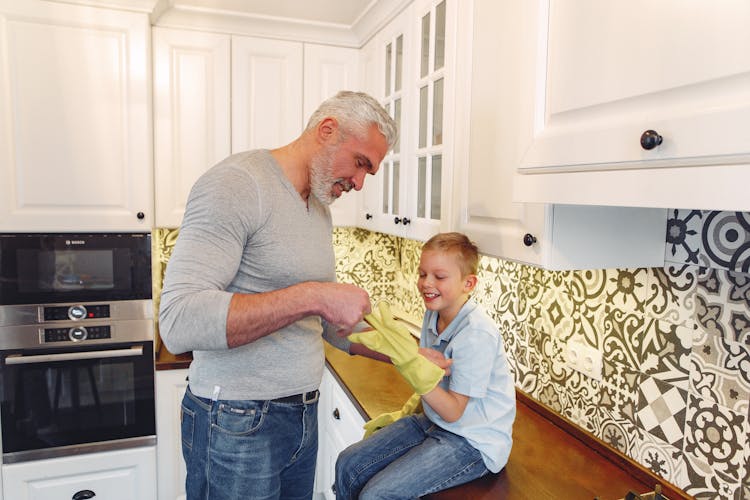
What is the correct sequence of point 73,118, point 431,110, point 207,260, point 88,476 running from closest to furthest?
point 207,260 < point 431,110 < point 73,118 < point 88,476

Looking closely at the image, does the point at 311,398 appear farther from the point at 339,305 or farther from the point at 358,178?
the point at 358,178

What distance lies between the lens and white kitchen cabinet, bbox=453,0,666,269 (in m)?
1.09

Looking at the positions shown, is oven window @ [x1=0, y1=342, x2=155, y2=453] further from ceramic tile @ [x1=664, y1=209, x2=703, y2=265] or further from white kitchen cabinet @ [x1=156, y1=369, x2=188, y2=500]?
ceramic tile @ [x1=664, y1=209, x2=703, y2=265]

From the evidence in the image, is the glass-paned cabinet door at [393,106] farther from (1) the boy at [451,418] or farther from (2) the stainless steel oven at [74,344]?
(2) the stainless steel oven at [74,344]

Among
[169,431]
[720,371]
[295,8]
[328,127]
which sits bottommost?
[169,431]

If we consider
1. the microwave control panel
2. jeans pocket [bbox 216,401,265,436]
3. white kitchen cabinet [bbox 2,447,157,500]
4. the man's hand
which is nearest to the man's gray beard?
the man's hand

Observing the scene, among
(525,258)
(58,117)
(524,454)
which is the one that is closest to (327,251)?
(525,258)

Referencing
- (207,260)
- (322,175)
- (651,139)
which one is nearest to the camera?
(651,139)

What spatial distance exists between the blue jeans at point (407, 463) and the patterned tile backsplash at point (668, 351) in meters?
0.41

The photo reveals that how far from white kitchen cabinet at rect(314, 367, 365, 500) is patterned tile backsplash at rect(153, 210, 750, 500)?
2.08 ft

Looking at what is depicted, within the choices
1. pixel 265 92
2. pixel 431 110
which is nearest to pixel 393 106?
pixel 431 110

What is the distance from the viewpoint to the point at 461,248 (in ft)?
4.30

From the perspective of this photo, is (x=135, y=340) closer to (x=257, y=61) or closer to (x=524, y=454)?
(x=257, y=61)

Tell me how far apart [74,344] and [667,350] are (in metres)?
2.09
